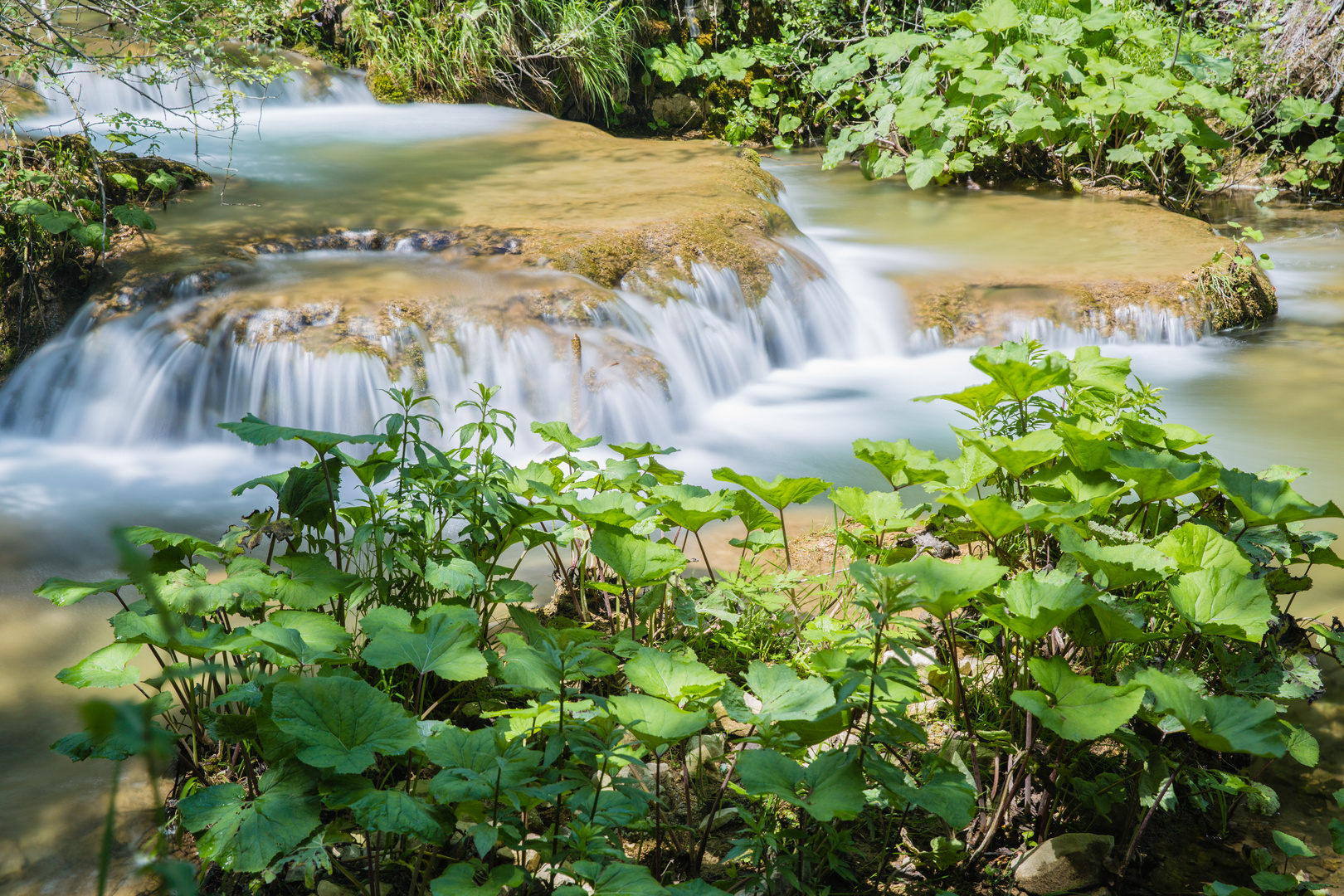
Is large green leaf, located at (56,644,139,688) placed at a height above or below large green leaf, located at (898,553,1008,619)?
below

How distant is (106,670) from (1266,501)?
2.35 meters

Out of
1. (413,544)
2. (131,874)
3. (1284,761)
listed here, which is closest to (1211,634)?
(1284,761)

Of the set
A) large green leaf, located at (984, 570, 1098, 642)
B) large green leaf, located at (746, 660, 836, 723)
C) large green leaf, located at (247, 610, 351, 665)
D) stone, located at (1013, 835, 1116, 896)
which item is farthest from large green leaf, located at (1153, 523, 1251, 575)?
large green leaf, located at (247, 610, 351, 665)

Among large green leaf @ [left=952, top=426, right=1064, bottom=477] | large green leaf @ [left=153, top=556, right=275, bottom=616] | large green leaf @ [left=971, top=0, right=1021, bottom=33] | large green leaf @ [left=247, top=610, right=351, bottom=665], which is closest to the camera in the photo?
large green leaf @ [left=247, top=610, right=351, bottom=665]

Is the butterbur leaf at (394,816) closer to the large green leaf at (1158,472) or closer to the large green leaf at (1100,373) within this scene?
the large green leaf at (1158,472)

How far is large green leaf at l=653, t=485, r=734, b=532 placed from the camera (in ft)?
7.09

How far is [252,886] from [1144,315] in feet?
19.7

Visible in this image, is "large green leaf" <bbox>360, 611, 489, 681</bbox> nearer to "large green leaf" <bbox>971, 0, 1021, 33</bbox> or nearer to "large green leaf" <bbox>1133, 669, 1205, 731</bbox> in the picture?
"large green leaf" <bbox>1133, 669, 1205, 731</bbox>

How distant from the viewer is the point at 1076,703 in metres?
1.58

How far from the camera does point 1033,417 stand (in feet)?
8.49

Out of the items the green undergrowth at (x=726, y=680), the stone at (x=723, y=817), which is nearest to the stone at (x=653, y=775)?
the green undergrowth at (x=726, y=680)

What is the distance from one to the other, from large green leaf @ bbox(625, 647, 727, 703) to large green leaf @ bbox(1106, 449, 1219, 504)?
1016mm

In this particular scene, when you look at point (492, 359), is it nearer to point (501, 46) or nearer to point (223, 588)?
point (223, 588)

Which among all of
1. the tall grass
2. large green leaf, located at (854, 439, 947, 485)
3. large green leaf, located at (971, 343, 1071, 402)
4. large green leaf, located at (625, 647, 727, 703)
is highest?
the tall grass
